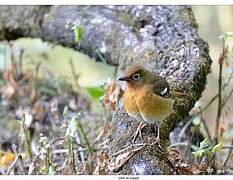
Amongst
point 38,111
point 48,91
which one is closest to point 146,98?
point 38,111

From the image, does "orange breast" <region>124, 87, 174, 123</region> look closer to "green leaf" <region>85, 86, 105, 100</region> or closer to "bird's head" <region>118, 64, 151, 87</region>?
"bird's head" <region>118, 64, 151, 87</region>

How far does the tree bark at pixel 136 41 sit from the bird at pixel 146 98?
68 mm

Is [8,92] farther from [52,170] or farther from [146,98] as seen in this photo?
[146,98]

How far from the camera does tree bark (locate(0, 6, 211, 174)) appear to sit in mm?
1516

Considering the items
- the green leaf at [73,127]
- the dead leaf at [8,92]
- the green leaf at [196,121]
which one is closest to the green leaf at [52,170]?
the green leaf at [73,127]

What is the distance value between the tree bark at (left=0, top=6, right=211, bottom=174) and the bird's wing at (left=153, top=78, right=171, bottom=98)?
92mm

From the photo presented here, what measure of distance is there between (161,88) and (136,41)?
0.46m

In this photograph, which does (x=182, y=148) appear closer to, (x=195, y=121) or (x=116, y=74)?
(x=195, y=121)

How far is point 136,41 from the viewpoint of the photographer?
1.90 metres

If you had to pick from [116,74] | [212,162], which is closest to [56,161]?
[116,74]

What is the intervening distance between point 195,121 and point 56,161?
1.33ft

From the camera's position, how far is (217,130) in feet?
6.19

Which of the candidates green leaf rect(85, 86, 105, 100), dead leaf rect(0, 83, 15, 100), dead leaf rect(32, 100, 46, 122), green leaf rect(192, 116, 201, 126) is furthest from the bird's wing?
dead leaf rect(0, 83, 15, 100)

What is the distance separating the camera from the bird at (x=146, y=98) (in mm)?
1430
